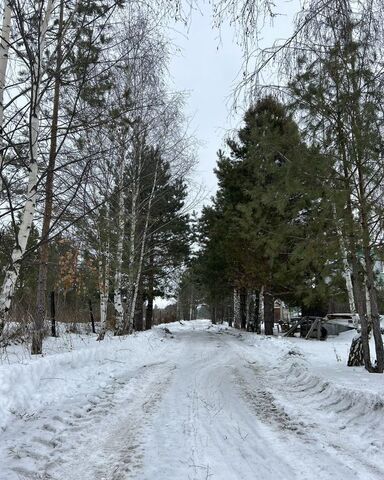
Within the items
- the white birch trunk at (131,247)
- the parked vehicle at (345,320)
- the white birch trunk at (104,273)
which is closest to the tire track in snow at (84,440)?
the white birch trunk at (104,273)

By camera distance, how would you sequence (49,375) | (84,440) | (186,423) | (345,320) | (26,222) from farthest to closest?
(345,320) → (49,375) → (26,222) → (186,423) → (84,440)

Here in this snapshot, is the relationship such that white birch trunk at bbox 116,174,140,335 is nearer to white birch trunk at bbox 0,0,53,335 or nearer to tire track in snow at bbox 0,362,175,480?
white birch trunk at bbox 0,0,53,335

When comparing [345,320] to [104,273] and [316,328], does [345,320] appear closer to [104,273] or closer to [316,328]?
[316,328]

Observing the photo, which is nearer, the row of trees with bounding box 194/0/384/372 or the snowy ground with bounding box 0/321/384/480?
the snowy ground with bounding box 0/321/384/480

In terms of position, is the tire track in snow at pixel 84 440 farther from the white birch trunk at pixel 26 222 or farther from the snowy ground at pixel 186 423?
the white birch trunk at pixel 26 222

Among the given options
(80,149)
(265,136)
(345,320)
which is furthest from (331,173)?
(345,320)

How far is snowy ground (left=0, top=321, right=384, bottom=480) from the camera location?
3.62 metres

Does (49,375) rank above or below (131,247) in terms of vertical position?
below

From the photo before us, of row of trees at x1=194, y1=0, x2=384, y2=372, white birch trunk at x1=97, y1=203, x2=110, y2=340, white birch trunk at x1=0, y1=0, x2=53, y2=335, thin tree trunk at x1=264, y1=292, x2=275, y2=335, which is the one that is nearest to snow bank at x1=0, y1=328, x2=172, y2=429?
white birch trunk at x1=0, y1=0, x2=53, y2=335

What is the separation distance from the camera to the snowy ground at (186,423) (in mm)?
3619

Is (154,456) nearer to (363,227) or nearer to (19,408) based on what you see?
(19,408)

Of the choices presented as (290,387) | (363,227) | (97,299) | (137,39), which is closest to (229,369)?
(290,387)

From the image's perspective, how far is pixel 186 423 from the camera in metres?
4.96

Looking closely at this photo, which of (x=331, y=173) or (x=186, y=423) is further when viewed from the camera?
(x=331, y=173)
